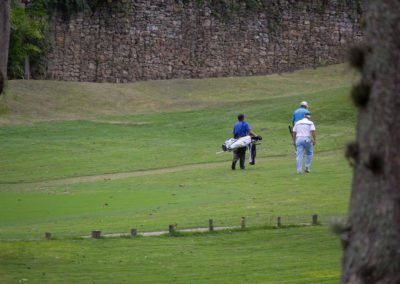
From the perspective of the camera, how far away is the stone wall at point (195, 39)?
2239 inches

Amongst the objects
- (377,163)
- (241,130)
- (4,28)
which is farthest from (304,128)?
(377,163)

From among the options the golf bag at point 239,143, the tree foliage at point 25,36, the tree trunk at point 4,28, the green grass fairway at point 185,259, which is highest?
the tree foliage at point 25,36

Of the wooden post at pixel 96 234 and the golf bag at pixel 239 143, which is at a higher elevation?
the golf bag at pixel 239 143

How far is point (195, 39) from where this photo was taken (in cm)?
6069

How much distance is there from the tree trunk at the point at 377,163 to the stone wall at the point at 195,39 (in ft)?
156

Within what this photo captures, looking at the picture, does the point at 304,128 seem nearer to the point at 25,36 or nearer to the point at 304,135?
the point at 304,135

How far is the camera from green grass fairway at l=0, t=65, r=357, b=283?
16.7 m

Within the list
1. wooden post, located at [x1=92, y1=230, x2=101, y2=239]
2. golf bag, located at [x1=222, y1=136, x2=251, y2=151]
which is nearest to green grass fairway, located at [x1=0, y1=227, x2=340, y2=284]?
wooden post, located at [x1=92, y1=230, x2=101, y2=239]

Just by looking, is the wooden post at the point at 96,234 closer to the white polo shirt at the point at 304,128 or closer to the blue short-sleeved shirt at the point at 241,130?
the white polo shirt at the point at 304,128

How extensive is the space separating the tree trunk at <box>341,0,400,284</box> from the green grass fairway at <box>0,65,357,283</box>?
71cm

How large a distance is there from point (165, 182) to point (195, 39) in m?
31.4

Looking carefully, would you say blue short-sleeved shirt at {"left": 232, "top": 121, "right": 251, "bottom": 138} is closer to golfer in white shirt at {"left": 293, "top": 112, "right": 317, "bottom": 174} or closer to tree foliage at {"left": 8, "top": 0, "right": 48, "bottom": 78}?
golfer in white shirt at {"left": 293, "top": 112, "right": 317, "bottom": 174}

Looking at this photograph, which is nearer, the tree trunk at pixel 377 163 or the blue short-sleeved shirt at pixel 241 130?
the tree trunk at pixel 377 163

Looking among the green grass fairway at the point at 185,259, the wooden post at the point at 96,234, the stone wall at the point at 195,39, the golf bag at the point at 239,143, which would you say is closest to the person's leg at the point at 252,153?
the golf bag at the point at 239,143
